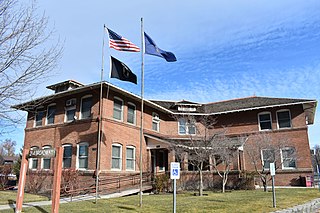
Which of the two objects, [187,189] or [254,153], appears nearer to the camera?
[187,189]

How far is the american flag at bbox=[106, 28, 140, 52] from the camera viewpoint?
1314cm

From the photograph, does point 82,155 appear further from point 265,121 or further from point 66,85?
point 265,121

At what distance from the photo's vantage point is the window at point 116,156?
20141mm

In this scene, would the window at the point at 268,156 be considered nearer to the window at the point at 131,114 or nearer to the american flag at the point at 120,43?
the window at the point at 131,114

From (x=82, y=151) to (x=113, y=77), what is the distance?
28.2 ft

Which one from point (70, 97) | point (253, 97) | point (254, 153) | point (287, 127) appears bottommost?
point (254, 153)

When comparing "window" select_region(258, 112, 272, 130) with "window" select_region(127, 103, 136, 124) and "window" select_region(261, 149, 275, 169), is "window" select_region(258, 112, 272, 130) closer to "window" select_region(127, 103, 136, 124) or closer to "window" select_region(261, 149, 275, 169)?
"window" select_region(261, 149, 275, 169)

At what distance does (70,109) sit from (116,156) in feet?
17.5

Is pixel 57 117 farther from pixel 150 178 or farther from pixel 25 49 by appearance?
pixel 25 49

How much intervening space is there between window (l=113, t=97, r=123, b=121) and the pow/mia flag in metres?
7.50

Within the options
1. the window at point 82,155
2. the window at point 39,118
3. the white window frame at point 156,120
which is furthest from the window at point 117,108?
the window at point 39,118

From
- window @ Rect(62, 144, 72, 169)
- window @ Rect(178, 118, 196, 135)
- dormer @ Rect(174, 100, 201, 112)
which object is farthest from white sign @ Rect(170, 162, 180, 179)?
dormer @ Rect(174, 100, 201, 112)

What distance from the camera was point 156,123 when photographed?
26.8 metres

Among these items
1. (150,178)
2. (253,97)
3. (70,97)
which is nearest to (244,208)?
(150,178)
